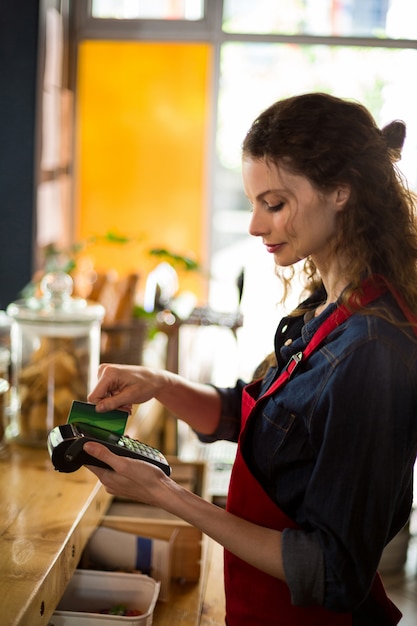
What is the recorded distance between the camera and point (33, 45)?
131 inches

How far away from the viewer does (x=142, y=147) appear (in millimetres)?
4277

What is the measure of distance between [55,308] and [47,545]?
2.30 ft

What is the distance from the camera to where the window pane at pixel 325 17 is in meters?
4.11

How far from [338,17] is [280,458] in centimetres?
354

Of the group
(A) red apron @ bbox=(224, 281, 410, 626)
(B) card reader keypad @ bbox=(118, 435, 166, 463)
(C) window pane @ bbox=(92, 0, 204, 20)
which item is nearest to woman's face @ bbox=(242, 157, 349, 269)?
(A) red apron @ bbox=(224, 281, 410, 626)

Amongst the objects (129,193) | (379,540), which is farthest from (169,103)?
(379,540)

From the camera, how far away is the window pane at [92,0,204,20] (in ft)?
13.5

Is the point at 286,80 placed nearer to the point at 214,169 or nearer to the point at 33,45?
the point at 214,169

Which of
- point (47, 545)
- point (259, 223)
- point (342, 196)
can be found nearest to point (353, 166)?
point (342, 196)

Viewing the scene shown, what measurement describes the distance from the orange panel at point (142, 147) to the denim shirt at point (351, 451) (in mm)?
3157

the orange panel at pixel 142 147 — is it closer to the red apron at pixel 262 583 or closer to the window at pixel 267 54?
the window at pixel 267 54

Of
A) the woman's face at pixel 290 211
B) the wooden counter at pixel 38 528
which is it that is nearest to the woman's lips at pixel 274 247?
the woman's face at pixel 290 211

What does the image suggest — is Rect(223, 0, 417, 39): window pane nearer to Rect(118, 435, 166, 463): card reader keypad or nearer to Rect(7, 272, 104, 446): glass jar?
Rect(7, 272, 104, 446): glass jar

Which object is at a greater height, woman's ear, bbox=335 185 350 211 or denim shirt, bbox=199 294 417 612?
woman's ear, bbox=335 185 350 211
